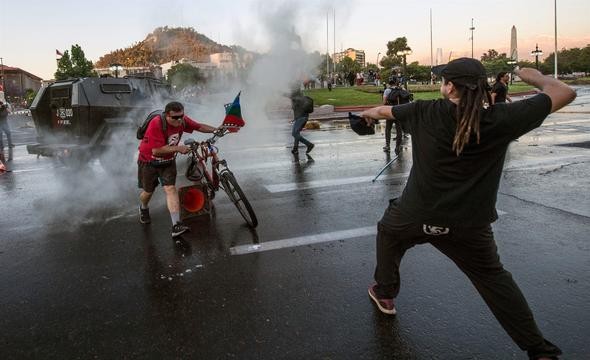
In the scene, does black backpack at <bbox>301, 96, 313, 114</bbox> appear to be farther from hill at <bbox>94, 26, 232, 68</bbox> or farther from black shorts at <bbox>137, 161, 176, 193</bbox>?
black shorts at <bbox>137, 161, 176, 193</bbox>

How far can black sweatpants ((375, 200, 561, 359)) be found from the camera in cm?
Result: 254

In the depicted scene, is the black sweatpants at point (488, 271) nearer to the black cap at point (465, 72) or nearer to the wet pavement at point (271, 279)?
the wet pavement at point (271, 279)

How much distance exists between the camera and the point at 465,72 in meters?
2.50

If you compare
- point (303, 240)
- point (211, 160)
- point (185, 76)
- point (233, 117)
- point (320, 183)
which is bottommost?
point (303, 240)

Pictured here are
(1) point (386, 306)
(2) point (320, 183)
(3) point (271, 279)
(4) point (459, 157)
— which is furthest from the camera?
(2) point (320, 183)

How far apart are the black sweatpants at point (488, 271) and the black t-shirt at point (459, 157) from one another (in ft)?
0.25

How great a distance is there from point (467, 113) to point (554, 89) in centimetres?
50

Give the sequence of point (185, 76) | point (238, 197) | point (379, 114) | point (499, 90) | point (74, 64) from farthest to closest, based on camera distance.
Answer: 1. point (74, 64)
2. point (185, 76)
3. point (499, 90)
4. point (238, 197)
5. point (379, 114)

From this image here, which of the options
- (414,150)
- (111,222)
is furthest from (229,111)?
(414,150)

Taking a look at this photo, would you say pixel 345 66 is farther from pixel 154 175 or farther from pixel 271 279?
pixel 271 279

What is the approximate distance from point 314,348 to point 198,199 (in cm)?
349

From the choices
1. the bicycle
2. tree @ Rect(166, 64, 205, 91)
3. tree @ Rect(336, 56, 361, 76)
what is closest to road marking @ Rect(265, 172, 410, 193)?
the bicycle

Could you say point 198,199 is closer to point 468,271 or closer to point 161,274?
point 161,274

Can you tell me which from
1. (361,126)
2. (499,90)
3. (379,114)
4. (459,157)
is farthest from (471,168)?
(499,90)
